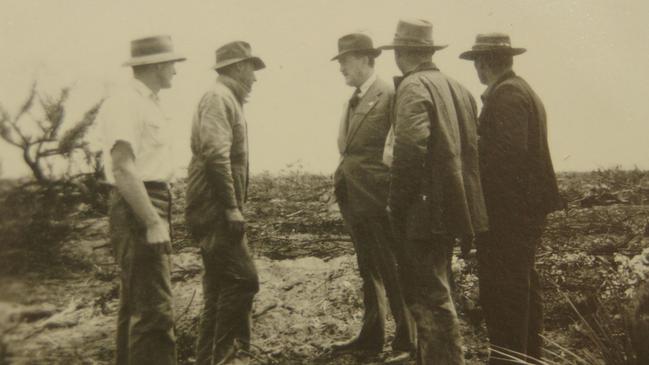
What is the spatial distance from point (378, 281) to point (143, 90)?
2083 millimetres

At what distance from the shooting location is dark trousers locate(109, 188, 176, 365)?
3266 mm

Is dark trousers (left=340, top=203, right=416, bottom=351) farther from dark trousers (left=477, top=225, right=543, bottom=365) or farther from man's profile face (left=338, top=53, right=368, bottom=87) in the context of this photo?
man's profile face (left=338, top=53, right=368, bottom=87)

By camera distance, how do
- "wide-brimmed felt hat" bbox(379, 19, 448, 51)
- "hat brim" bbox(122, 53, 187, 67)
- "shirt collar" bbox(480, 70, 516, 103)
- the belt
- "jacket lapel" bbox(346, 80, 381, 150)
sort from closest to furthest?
the belt < "hat brim" bbox(122, 53, 187, 67) < "wide-brimmed felt hat" bbox(379, 19, 448, 51) < "shirt collar" bbox(480, 70, 516, 103) < "jacket lapel" bbox(346, 80, 381, 150)

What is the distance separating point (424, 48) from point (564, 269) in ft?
8.33

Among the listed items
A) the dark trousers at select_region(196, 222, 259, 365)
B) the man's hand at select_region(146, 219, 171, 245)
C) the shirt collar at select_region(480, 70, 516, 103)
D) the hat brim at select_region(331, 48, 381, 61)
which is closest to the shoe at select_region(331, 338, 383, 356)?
the dark trousers at select_region(196, 222, 259, 365)

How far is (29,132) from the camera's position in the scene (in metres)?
4.55

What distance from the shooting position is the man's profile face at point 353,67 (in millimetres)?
4602

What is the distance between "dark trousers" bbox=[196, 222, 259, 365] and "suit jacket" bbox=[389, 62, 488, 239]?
0.95 m

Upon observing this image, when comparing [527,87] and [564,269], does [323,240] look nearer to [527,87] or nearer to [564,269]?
[564,269]

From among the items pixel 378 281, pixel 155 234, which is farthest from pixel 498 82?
pixel 155 234

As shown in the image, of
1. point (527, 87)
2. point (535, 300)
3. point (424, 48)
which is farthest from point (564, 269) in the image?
point (424, 48)

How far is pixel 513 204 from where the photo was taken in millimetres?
3840

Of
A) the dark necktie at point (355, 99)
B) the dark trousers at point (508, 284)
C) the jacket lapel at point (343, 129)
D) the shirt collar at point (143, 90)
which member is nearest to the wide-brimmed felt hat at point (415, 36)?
the dark necktie at point (355, 99)

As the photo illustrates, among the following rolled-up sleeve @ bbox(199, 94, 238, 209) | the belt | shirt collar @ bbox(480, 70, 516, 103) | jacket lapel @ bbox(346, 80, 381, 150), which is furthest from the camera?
jacket lapel @ bbox(346, 80, 381, 150)
